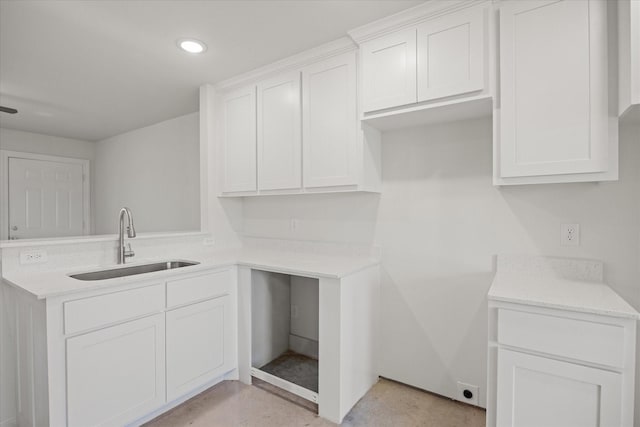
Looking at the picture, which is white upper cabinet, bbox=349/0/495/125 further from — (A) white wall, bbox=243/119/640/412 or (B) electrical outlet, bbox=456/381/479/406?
(B) electrical outlet, bbox=456/381/479/406

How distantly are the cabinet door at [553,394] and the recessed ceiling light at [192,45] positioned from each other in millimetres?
2510

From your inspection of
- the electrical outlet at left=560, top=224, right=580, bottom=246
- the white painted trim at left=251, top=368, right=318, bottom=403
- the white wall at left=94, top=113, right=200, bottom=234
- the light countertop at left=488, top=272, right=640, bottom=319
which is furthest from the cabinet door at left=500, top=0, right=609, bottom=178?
the white wall at left=94, top=113, right=200, bottom=234

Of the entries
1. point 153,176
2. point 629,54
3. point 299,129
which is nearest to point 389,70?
point 299,129

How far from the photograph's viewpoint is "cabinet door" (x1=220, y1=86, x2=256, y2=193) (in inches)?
104

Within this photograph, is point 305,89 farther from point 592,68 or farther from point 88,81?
point 88,81

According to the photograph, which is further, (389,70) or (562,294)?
(389,70)

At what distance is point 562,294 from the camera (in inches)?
54.1

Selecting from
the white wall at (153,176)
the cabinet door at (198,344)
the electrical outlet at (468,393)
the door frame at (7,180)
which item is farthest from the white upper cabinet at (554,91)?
the door frame at (7,180)

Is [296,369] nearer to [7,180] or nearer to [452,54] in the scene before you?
[452,54]

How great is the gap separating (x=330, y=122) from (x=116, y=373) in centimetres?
195

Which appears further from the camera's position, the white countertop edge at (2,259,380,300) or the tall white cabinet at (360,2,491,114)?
the tall white cabinet at (360,2,491,114)

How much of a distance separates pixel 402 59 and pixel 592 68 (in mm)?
899

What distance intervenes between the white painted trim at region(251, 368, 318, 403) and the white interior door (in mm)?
4363

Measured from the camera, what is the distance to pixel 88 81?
9.11 feet
